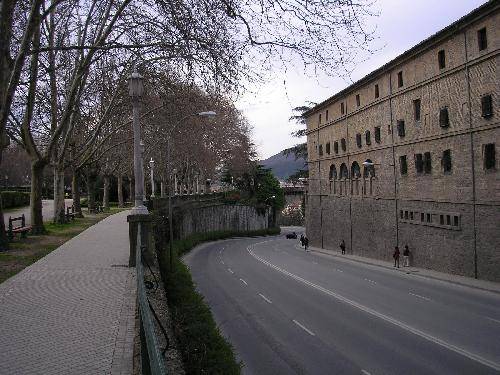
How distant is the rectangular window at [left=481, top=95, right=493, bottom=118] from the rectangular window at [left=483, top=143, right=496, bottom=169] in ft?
5.12

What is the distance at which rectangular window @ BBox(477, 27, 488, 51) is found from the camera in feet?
91.3

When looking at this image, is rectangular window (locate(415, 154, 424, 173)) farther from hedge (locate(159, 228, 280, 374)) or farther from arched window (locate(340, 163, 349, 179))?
hedge (locate(159, 228, 280, 374))

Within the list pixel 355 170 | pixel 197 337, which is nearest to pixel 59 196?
pixel 355 170

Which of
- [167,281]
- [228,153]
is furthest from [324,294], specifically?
[228,153]

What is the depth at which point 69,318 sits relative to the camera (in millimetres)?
8797

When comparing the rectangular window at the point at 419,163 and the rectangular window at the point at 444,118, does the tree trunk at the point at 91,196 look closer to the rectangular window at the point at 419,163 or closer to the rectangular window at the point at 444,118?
the rectangular window at the point at 419,163

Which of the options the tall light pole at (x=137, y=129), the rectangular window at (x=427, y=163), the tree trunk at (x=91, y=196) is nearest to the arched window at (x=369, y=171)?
the rectangular window at (x=427, y=163)

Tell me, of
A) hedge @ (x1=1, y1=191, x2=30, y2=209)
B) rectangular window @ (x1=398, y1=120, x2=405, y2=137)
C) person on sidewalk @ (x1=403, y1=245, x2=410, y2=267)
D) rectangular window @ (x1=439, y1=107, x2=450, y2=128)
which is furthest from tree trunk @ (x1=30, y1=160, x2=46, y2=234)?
hedge @ (x1=1, y1=191, x2=30, y2=209)

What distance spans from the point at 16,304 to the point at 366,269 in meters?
29.5

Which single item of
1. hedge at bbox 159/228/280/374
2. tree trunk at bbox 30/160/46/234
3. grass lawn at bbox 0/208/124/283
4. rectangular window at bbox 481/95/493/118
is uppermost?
rectangular window at bbox 481/95/493/118

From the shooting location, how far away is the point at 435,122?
32906mm

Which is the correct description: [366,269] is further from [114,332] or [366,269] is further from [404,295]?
[114,332]

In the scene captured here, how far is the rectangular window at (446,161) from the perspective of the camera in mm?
31623

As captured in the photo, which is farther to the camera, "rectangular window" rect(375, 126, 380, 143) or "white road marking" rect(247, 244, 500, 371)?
"rectangular window" rect(375, 126, 380, 143)
